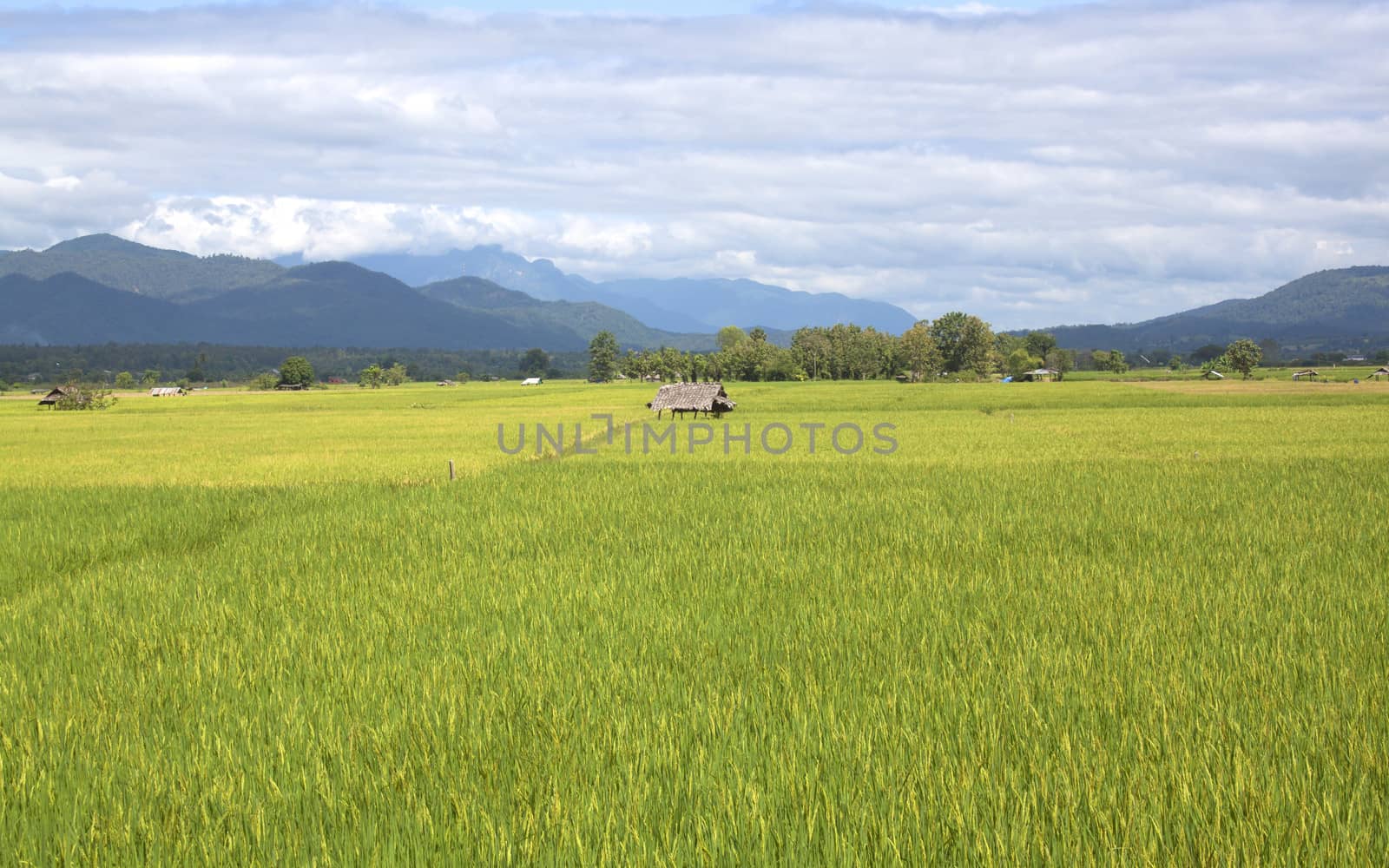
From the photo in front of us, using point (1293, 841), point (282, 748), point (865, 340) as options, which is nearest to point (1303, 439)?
point (1293, 841)

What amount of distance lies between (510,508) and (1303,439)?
19.3m

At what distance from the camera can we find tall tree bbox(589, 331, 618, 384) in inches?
5768

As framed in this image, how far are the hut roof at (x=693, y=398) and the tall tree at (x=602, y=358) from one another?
353 feet

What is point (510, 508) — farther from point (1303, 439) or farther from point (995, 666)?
point (1303, 439)

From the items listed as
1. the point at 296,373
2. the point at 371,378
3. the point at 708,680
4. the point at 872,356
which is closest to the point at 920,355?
the point at 872,356

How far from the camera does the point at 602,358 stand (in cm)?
14638

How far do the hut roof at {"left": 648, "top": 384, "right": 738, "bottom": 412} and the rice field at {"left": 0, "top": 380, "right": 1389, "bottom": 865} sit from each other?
80.5 ft

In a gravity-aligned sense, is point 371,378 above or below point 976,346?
below

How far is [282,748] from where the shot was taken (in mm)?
3949

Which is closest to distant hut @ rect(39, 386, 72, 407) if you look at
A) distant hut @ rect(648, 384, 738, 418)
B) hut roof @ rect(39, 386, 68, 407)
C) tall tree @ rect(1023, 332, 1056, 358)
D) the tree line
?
hut roof @ rect(39, 386, 68, 407)

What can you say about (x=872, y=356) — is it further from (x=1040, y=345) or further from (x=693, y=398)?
(x=693, y=398)

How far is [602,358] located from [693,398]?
111 meters

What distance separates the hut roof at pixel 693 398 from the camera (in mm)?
36750

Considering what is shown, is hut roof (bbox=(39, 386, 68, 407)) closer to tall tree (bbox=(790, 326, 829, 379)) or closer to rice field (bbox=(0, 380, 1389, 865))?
rice field (bbox=(0, 380, 1389, 865))
